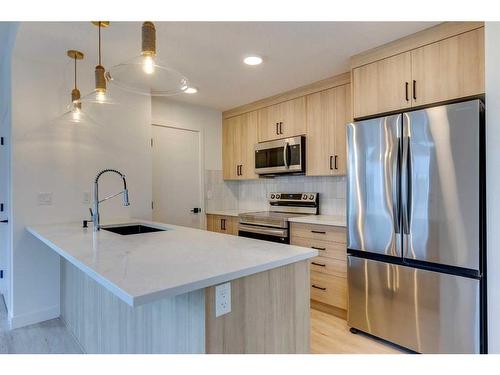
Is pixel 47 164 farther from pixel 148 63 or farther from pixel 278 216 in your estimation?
pixel 278 216

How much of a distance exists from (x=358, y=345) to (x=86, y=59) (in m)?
3.30

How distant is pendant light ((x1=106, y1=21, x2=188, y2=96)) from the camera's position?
1.40m

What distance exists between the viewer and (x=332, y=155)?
3205mm

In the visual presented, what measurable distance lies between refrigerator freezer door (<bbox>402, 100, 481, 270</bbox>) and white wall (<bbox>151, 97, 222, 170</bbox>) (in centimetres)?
279

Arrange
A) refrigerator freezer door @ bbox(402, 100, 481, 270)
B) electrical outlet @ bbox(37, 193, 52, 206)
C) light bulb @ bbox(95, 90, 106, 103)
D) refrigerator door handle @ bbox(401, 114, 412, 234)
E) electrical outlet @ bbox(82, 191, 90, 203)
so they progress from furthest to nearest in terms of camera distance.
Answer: electrical outlet @ bbox(82, 191, 90, 203) < electrical outlet @ bbox(37, 193, 52, 206) < refrigerator door handle @ bbox(401, 114, 412, 234) < light bulb @ bbox(95, 90, 106, 103) < refrigerator freezer door @ bbox(402, 100, 481, 270)

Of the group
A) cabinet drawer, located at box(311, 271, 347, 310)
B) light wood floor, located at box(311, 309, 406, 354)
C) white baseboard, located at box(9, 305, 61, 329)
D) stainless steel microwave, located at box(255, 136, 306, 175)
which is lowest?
light wood floor, located at box(311, 309, 406, 354)

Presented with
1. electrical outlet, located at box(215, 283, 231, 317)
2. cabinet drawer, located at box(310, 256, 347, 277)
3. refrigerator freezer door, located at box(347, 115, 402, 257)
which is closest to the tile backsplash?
cabinet drawer, located at box(310, 256, 347, 277)

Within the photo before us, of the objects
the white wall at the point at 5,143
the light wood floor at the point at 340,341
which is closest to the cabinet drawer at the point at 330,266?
the light wood floor at the point at 340,341

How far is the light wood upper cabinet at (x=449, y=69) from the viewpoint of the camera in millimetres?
1954

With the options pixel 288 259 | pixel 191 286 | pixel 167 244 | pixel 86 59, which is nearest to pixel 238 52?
pixel 86 59

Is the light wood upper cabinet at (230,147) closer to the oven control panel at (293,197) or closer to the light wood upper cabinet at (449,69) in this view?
the oven control panel at (293,197)

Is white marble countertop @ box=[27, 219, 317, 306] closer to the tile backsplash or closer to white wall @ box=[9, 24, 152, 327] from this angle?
white wall @ box=[9, 24, 152, 327]

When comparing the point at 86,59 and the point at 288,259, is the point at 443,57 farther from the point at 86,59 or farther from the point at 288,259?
the point at 86,59

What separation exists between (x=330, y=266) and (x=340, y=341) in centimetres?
65
